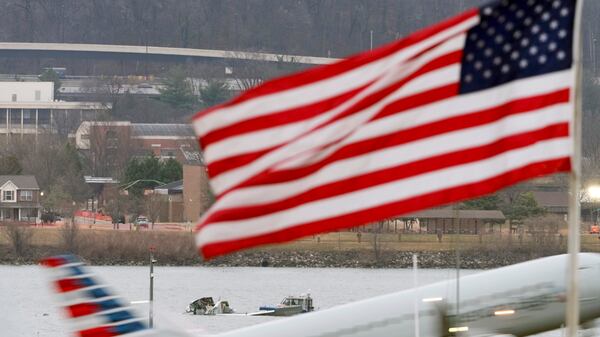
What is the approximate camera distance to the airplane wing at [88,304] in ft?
82.0

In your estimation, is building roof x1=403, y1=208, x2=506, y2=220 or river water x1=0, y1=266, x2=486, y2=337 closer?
river water x1=0, y1=266, x2=486, y2=337

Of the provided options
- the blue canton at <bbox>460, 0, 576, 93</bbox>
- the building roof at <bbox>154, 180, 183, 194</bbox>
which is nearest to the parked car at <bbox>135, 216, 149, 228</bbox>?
the building roof at <bbox>154, 180, 183, 194</bbox>

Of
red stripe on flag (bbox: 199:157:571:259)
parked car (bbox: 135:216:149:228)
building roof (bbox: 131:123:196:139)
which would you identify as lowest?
red stripe on flag (bbox: 199:157:571:259)

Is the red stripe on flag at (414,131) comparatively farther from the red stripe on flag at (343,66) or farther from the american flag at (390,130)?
the red stripe on flag at (343,66)

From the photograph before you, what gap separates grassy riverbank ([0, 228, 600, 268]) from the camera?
90.1 metres

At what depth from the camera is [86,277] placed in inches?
1030

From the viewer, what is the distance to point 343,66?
1003cm

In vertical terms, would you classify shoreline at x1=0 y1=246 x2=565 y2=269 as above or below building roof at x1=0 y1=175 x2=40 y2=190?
below

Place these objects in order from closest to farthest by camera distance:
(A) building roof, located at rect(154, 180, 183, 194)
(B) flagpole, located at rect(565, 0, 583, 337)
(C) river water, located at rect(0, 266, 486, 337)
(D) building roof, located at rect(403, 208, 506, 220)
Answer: (B) flagpole, located at rect(565, 0, 583, 337)
(C) river water, located at rect(0, 266, 486, 337)
(D) building roof, located at rect(403, 208, 506, 220)
(A) building roof, located at rect(154, 180, 183, 194)

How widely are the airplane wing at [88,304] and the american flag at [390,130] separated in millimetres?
14674

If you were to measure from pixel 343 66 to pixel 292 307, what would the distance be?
175 feet

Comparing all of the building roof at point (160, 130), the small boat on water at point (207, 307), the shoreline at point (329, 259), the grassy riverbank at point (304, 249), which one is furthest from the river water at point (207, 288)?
the building roof at point (160, 130)

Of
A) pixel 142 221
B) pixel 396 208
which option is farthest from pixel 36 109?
pixel 396 208

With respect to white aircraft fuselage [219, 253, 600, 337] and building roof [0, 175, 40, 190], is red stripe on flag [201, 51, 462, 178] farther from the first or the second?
building roof [0, 175, 40, 190]
